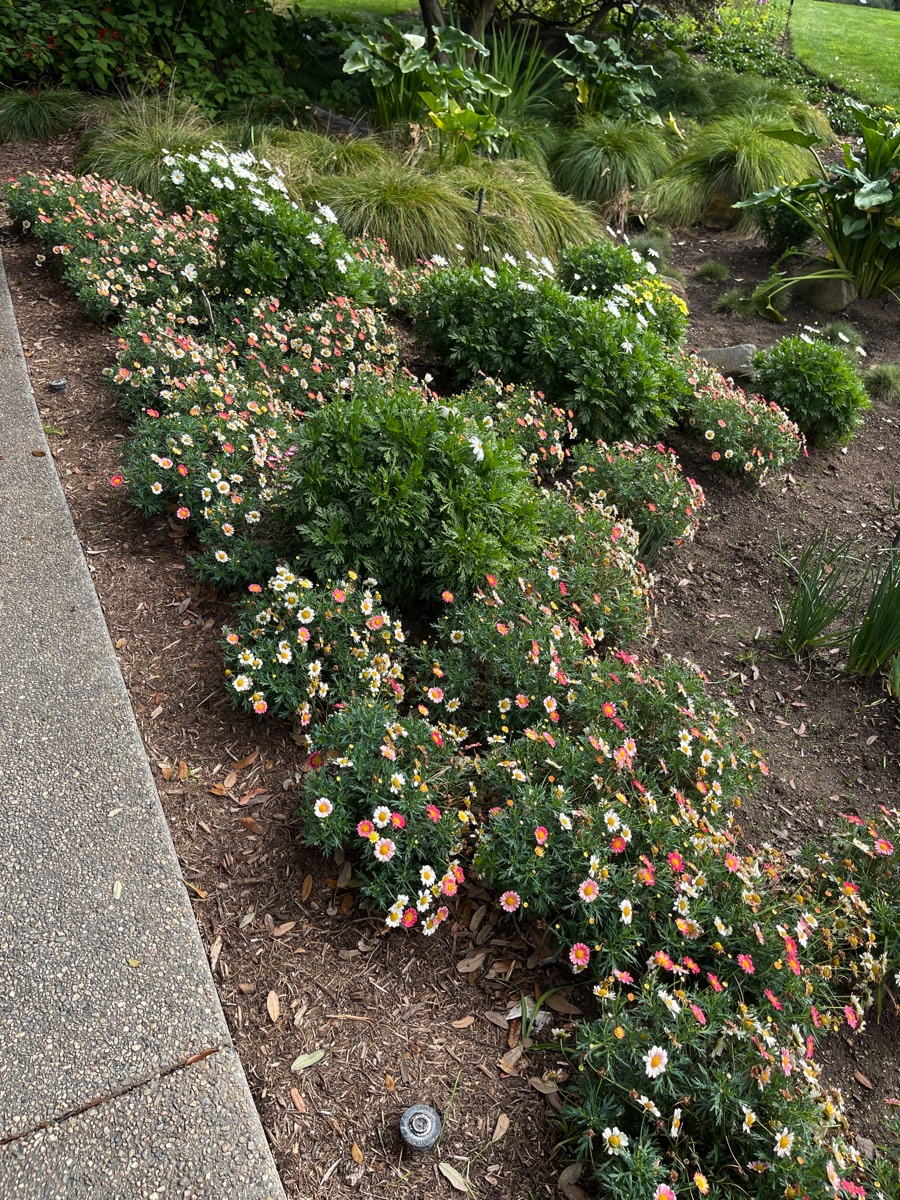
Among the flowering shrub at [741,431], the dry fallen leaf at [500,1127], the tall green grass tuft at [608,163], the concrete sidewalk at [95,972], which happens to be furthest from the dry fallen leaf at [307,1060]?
the tall green grass tuft at [608,163]

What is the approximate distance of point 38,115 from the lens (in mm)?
7031

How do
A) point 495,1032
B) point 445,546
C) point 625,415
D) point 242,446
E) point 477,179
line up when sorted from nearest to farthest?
A: point 495,1032
point 445,546
point 242,446
point 625,415
point 477,179

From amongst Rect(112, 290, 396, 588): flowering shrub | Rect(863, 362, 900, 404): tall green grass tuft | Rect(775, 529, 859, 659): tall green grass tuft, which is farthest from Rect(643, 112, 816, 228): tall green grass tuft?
Rect(775, 529, 859, 659): tall green grass tuft

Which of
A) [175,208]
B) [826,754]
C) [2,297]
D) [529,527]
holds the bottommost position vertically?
[2,297]

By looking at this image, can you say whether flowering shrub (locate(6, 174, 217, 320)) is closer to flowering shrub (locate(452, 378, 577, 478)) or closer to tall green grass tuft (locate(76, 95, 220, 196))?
tall green grass tuft (locate(76, 95, 220, 196))

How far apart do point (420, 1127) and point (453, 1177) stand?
0.11m

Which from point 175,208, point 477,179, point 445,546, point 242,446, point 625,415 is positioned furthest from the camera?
point 477,179

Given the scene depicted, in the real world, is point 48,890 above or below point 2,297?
above

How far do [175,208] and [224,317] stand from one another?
4.45 feet

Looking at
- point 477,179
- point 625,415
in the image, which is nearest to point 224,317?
point 625,415

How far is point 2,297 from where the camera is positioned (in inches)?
180

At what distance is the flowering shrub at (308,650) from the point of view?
245 cm

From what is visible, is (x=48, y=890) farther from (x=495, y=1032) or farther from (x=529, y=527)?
(x=529, y=527)

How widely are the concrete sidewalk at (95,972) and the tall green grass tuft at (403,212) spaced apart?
3.71 metres
